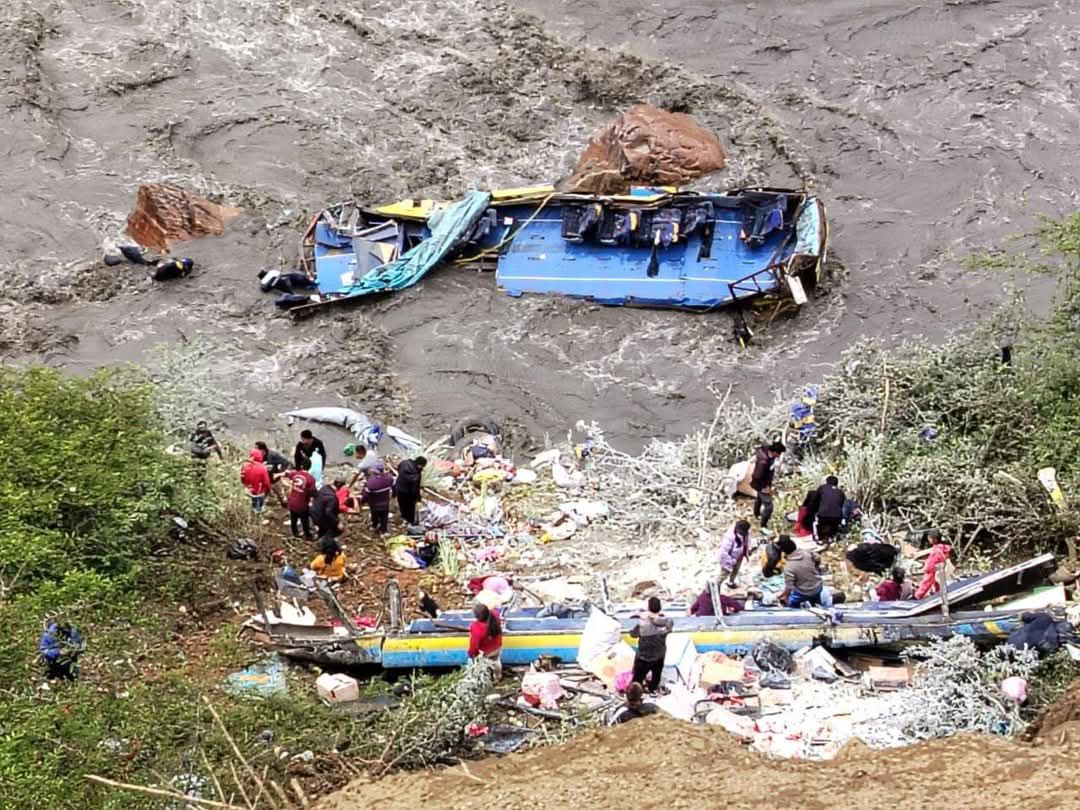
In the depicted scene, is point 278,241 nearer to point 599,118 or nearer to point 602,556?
point 599,118

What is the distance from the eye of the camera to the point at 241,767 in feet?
30.6

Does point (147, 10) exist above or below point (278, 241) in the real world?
above

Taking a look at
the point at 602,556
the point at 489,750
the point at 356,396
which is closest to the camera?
the point at 489,750

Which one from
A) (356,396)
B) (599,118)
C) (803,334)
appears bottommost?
(356,396)

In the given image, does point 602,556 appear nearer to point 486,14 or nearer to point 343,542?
point 343,542

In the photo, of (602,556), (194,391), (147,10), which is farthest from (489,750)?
(147,10)

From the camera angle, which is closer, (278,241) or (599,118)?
(278,241)

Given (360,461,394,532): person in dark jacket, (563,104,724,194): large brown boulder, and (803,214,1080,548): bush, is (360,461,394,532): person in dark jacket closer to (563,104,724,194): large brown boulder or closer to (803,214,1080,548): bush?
(803,214,1080,548): bush

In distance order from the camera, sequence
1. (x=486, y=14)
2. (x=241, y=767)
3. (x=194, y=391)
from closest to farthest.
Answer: (x=241, y=767), (x=194, y=391), (x=486, y=14)

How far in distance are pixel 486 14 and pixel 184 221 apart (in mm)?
8945

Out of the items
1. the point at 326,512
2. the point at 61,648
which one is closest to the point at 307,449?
the point at 326,512

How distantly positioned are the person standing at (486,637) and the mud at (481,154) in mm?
7141

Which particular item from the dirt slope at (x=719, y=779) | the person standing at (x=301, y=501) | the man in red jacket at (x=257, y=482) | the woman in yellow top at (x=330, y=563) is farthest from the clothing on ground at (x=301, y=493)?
the dirt slope at (x=719, y=779)

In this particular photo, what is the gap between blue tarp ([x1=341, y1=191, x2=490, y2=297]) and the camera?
1989cm
